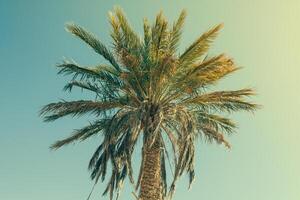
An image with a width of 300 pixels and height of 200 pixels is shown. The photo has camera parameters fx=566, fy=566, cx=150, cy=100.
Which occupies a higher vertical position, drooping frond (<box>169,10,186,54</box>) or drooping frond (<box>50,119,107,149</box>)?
drooping frond (<box>169,10,186,54</box>)

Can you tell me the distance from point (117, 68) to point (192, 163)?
16.5 ft

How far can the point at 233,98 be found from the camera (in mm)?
23484

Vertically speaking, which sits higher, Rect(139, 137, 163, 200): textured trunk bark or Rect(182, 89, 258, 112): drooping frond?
Rect(182, 89, 258, 112): drooping frond

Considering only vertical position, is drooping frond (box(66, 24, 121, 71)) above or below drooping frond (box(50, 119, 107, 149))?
above

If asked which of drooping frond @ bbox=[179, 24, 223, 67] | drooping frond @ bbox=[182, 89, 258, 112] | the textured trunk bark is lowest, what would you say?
the textured trunk bark

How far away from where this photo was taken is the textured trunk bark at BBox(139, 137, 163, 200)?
21.8 meters

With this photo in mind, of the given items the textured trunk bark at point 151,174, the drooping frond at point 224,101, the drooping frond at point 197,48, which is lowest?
the textured trunk bark at point 151,174

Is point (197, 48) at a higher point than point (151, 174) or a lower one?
higher

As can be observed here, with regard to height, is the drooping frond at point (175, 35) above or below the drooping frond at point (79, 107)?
above

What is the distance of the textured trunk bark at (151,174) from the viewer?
21828 millimetres

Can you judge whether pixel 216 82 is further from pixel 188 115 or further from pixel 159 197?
pixel 159 197

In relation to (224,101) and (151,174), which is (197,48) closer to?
(224,101)

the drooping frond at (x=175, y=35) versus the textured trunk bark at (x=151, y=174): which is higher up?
the drooping frond at (x=175, y=35)

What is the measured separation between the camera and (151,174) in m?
22.2
